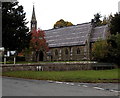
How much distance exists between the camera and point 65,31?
75.6 m

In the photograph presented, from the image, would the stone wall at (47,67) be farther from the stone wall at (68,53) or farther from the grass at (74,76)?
the stone wall at (68,53)

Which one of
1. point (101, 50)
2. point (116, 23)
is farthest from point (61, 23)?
point (116, 23)

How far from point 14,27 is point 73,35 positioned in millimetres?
36064

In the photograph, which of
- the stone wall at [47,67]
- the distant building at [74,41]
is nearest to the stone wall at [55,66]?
the stone wall at [47,67]

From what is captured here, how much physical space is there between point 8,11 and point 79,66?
46.4 ft

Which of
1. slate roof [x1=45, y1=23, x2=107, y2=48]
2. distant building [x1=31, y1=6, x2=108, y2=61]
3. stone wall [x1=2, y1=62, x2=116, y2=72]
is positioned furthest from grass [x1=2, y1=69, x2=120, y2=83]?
slate roof [x1=45, y1=23, x2=107, y2=48]

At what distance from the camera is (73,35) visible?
71.7 metres

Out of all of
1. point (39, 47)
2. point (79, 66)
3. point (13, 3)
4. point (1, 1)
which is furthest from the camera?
point (39, 47)

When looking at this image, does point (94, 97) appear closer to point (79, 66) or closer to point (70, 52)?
point (79, 66)

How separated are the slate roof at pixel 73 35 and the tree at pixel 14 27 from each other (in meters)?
29.6

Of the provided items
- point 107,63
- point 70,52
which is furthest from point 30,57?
point 107,63

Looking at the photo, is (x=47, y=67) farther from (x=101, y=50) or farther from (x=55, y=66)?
Answer: (x=101, y=50)

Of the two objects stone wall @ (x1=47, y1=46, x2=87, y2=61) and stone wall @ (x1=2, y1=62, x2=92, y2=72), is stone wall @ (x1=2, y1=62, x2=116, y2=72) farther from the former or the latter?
stone wall @ (x1=47, y1=46, x2=87, y2=61)

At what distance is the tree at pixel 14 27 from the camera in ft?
117
